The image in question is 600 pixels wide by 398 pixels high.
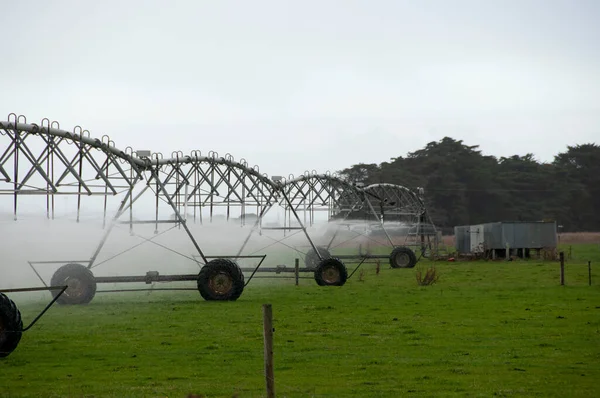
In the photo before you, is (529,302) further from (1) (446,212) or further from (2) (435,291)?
(1) (446,212)

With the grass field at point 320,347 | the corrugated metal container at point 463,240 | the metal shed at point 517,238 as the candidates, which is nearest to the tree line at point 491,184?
the corrugated metal container at point 463,240

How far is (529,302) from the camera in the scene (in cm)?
2809

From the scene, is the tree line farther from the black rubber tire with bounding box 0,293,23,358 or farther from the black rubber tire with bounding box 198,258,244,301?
the black rubber tire with bounding box 0,293,23,358

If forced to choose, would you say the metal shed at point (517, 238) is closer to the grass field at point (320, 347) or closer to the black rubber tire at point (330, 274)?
the black rubber tire at point (330, 274)

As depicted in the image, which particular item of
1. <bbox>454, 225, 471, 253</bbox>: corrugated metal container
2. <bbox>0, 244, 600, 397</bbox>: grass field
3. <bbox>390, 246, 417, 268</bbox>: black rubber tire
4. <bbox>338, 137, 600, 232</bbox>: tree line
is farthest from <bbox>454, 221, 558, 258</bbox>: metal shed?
<bbox>338, 137, 600, 232</bbox>: tree line

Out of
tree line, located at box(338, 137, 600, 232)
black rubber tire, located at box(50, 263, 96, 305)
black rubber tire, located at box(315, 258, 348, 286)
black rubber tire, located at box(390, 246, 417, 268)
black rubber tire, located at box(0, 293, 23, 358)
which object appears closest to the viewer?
black rubber tire, located at box(0, 293, 23, 358)

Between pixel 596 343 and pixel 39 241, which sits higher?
pixel 39 241

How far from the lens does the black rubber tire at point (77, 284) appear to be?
27.2m

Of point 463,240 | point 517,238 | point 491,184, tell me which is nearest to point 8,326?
point 517,238

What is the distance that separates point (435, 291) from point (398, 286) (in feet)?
12.0

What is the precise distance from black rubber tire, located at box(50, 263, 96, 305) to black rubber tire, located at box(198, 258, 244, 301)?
322 cm

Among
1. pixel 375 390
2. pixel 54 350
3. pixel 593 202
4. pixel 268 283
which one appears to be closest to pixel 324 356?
pixel 375 390

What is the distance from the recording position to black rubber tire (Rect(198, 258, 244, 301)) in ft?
91.5

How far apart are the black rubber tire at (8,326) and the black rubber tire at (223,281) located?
11672mm
